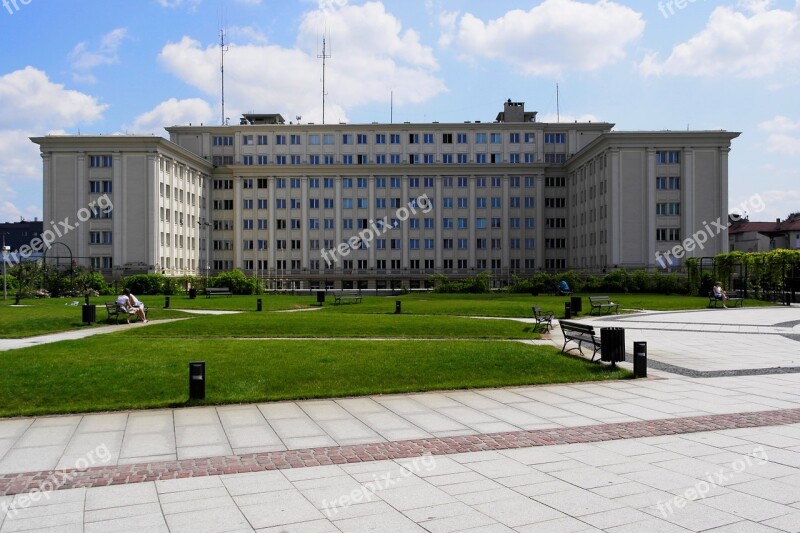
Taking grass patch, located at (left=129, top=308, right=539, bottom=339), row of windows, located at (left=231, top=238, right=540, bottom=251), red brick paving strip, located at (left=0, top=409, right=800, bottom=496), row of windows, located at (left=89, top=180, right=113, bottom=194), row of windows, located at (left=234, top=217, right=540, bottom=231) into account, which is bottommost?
red brick paving strip, located at (left=0, top=409, right=800, bottom=496)

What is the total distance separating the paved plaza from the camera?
21.3ft

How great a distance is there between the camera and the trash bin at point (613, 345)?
16297 millimetres

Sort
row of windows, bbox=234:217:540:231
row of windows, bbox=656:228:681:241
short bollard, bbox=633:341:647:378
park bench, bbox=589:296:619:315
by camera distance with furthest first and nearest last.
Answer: row of windows, bbox=234:217:540:231
row of windows, bbox=656:228:681:241
park bench, bbox=589:296:619:315
short bollard, bbox=633:341:647:378

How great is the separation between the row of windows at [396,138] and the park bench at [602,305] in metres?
53.7

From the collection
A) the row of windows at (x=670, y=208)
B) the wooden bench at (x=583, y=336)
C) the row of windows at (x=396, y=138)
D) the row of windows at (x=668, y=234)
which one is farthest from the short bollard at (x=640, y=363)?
the row of windows at (x=396, y=138)

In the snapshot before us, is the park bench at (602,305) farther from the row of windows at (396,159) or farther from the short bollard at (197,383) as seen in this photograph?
the row of windows at (396,159)

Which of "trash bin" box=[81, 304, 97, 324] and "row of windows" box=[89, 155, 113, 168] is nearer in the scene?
"trash bin" box=[81, 304, 97, 324]

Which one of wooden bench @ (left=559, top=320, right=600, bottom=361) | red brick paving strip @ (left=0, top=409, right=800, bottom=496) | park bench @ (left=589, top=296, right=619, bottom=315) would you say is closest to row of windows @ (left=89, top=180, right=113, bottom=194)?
park bench @ (left=589, top=296, right=619, bottom=315)

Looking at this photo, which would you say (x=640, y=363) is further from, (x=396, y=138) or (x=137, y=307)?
(x=396, y=138)

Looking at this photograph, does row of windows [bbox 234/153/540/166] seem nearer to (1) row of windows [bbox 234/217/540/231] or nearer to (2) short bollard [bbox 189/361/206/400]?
(1) row of windows [bbox 234/217/540/231]

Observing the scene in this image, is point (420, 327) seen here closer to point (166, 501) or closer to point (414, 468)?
point (414, 468)

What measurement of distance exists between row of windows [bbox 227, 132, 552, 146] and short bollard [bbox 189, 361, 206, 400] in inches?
3082

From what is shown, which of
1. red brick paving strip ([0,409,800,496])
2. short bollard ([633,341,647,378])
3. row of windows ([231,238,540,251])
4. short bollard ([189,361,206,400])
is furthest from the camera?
row of windows ([231,238,540,251])

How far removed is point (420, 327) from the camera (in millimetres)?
25266
